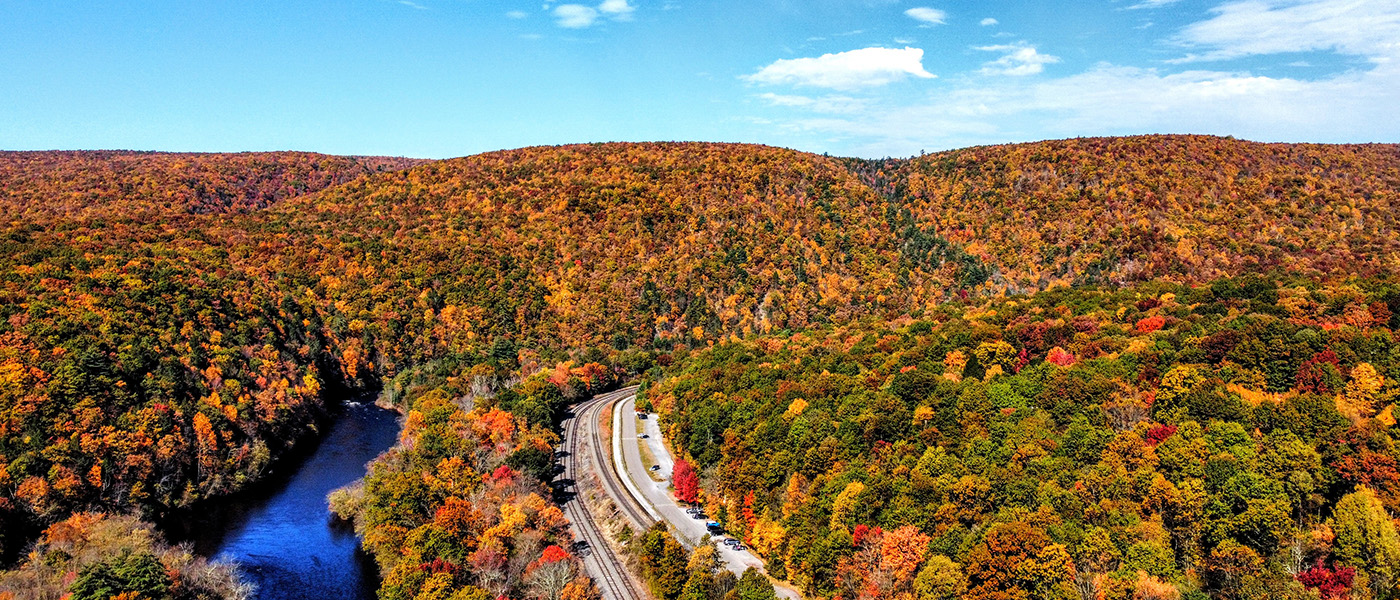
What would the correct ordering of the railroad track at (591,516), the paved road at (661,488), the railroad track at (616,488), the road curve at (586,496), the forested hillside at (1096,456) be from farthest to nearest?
the railroad track at (616,488) < the paved road at (661,488) < the road curve at (586,496) < the railroad track at (591,516) < the forested hillside at (1096,456)

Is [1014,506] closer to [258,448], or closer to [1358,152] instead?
[258,448]

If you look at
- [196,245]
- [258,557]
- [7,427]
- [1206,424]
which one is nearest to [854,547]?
[1206,424]

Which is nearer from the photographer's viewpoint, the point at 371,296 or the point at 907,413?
the point at 907,413

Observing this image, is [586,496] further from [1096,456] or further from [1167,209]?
[1167,209]

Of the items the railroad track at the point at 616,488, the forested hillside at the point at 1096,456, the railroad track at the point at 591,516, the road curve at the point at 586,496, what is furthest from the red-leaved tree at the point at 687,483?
the railroad track at the point at 591,516

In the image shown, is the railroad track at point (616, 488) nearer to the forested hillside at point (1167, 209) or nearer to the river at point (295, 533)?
the river at point (295, 533)

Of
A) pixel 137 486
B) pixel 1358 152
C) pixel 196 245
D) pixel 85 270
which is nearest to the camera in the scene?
pixel 137 486

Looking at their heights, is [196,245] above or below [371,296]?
above
